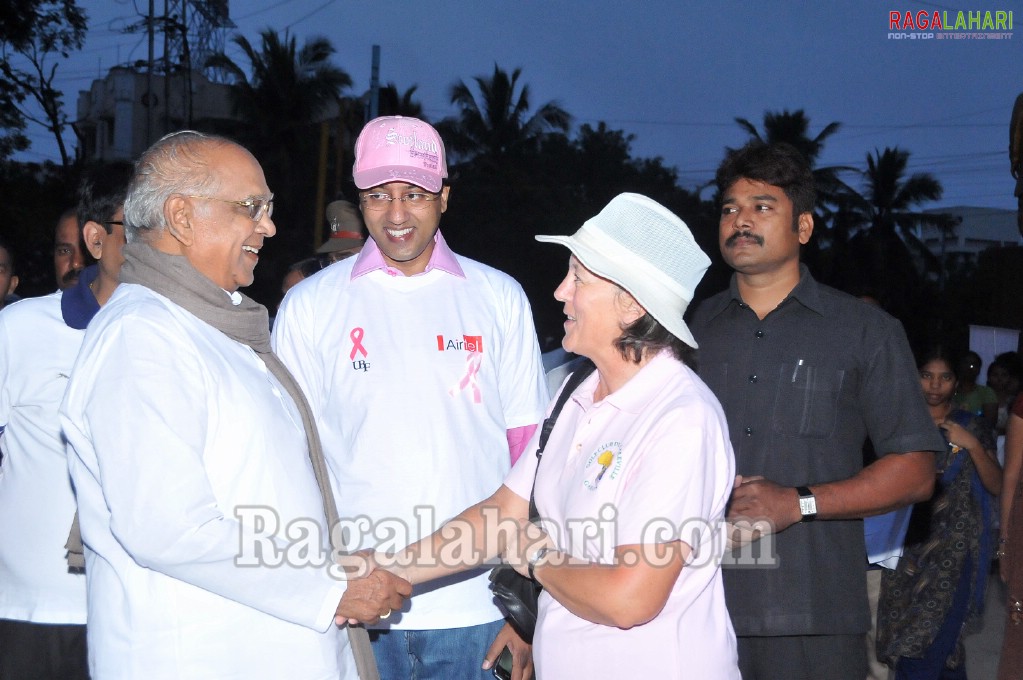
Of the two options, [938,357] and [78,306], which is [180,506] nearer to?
[78,306]

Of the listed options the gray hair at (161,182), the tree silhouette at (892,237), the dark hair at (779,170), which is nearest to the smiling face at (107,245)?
the gray hair at (161,182)

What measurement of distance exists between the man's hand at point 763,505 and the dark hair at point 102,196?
8.20ft

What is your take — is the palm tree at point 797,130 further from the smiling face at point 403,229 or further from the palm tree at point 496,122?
the smiling face at point 403,229

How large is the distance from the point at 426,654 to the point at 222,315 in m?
1.51

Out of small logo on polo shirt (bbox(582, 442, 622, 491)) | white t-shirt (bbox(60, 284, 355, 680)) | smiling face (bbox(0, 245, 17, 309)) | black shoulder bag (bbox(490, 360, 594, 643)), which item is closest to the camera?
white t-shirt (bbox(60, 284, 355, 680))

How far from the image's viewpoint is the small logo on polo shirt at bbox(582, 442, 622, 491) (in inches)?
100

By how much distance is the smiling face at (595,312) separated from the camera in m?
2.70

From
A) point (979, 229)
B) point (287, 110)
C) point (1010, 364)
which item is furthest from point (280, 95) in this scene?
point (979, 229)

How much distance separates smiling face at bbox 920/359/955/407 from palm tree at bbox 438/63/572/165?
33057 mm

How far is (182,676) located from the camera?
241cm

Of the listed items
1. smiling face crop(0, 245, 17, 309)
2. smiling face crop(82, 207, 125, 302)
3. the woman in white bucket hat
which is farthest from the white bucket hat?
smiling face crop(0, 245, 17, 309)

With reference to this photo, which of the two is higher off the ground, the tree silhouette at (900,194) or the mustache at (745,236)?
the tree silhouette at (900,194)

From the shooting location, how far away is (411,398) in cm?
342

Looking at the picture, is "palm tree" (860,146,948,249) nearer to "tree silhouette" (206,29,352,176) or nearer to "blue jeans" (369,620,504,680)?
"tree silhouette" (206,29,352,176)
